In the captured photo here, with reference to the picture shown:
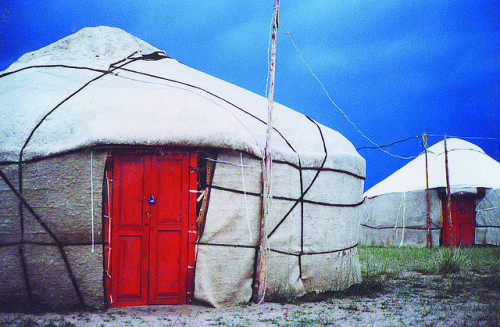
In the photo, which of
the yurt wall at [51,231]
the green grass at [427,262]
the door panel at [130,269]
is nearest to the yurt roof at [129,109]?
the yurt wall at [51,231]

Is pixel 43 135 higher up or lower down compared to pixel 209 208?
higher up

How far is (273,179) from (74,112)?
1.83 meters

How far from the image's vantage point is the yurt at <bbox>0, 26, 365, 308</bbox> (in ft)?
11.2

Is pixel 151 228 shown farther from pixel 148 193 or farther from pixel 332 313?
pixel 332 313

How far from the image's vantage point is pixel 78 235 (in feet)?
11.3

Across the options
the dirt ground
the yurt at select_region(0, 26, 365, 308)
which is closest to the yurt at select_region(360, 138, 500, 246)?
the dirt ground

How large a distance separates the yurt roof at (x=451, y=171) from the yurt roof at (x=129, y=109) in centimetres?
521

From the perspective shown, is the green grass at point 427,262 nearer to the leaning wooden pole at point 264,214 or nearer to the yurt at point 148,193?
the yurt at point 148,193

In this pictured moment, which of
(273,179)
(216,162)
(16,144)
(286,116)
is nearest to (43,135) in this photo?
(16,144)

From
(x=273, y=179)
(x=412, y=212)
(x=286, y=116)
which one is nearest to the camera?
(x=273, y=179)

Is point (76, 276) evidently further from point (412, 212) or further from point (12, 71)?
point (412, 212)

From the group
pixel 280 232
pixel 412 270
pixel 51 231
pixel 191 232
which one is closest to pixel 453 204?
pixel 412 270

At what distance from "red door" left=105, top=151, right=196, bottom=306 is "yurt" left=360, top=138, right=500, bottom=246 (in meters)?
6.49

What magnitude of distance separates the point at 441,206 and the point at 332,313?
663cm
